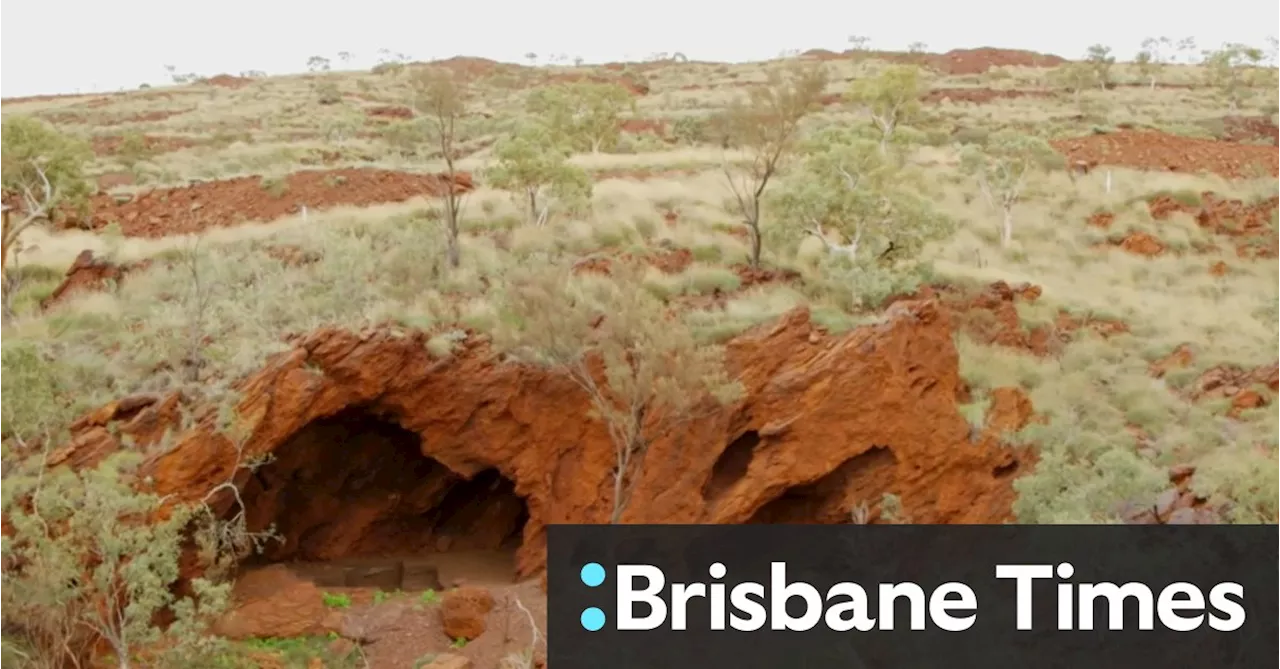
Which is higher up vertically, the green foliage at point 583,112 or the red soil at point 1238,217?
the green foliage at point 583,112

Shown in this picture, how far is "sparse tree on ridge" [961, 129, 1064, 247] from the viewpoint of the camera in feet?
85.4

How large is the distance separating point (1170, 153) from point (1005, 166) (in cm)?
799

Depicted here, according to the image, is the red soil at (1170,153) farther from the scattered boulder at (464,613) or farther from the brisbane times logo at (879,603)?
the scattered boulder at (464,613)

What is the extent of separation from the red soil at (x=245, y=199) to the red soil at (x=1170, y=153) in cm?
1793

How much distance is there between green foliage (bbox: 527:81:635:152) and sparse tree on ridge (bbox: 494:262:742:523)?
16611 mm

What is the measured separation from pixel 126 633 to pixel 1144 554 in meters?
9.68

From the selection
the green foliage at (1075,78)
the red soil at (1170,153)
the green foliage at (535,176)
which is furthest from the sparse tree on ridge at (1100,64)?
the green foliage at (535,176)

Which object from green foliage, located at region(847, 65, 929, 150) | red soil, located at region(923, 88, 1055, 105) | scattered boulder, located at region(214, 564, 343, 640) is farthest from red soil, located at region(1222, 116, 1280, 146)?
scattered boulder, located at region(214, 564, 343, 640)

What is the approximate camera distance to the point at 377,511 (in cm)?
1536

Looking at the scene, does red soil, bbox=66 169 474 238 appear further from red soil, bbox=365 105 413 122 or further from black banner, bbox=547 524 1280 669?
red soil, bbox=365 105 413 122

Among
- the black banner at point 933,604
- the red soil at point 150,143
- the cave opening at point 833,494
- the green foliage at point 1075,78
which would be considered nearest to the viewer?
the black banner at point 933,604

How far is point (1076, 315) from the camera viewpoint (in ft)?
63.1

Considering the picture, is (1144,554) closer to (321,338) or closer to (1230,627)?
(1230,627)

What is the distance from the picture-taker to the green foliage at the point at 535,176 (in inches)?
763
